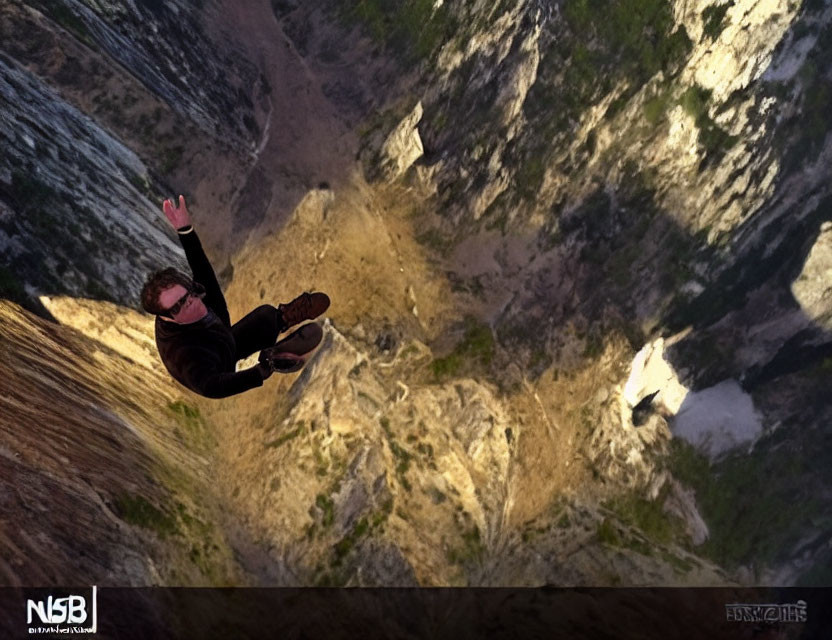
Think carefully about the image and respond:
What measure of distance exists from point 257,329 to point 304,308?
1.13m

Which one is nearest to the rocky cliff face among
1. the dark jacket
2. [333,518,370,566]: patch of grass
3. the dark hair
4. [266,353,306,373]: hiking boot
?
[333,518,370,566]: patch of grass

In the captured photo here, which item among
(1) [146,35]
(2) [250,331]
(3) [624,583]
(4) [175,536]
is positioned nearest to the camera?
(2) [250,331]

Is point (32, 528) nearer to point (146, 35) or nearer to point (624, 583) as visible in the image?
point (146, 35)

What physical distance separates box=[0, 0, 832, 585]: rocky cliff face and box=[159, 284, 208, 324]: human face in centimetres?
1416

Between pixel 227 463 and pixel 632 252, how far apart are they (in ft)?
84.2

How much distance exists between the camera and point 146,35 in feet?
96.9

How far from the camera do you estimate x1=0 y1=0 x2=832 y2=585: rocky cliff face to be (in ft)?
87.1

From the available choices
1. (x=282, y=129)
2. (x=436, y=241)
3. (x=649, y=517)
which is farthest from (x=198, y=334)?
(x=649, y=517)

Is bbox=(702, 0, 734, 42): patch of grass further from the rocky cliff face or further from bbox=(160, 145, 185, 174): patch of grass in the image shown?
bbox=(160, 145, 185, 174): patch of grass

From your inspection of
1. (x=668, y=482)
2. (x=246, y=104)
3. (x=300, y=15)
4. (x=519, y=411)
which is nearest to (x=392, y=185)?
(x=246, y=104)

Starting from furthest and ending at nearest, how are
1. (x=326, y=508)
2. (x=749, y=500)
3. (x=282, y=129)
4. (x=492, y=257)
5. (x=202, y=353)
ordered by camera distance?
(x=749, y=500) → (x=492, y=257) → (x=282, y=129) → (x=326, y=508) → (x=202, y=353)

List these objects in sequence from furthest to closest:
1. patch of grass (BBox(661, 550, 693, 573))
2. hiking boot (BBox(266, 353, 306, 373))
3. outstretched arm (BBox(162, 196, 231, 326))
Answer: patch of grass (BBox(661, 550, 693, 573)), hiking boot (BBox(266, 353, 306, 373)), outstretched arm (BBox(162, 196, 231, 326))

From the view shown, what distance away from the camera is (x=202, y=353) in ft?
35.8

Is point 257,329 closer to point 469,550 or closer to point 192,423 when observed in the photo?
point 192,423
